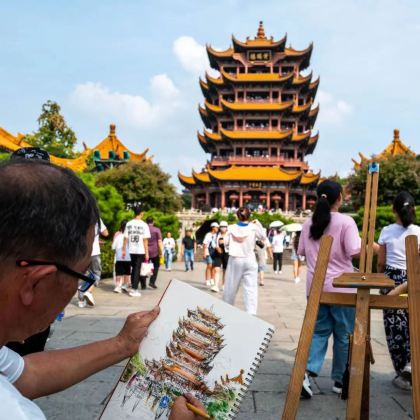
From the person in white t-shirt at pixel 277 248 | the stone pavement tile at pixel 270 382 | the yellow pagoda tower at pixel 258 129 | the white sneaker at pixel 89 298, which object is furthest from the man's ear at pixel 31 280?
the yellow pagoda tower at pixel 258 129

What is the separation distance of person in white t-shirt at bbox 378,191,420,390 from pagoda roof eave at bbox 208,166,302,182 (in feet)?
108

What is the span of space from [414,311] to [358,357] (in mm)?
312

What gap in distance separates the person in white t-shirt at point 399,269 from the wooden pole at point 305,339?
59.9 inches

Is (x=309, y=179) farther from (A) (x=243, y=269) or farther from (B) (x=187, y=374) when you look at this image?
(B) (x=187, y=374)

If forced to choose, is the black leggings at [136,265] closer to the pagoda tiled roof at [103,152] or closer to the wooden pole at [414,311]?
the wooden pole at [414,311]

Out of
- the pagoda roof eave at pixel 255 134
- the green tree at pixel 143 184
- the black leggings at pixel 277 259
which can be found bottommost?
the black leggings at pixel 277 259

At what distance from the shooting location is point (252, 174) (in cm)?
3706

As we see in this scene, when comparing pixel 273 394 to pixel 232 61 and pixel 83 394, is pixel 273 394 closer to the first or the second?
pixel 83 394

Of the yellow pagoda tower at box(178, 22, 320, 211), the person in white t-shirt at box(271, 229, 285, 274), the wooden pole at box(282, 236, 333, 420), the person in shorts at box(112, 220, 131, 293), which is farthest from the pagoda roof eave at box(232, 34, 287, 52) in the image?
the wooden pole at box(282, 236, 333, 420)

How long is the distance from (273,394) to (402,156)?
30.0 m

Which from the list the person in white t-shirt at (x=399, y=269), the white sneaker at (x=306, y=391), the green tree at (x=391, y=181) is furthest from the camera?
the green tree at (x=391, y=181)

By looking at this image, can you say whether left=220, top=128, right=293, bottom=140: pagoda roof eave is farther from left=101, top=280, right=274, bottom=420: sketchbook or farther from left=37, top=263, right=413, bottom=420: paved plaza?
left=101, top=280, right=274, bottom=420: sketchbook

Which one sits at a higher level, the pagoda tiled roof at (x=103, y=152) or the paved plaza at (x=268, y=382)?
the pagoda tiled roof at (x=103, y=152)

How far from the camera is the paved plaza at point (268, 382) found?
9.27 ft
